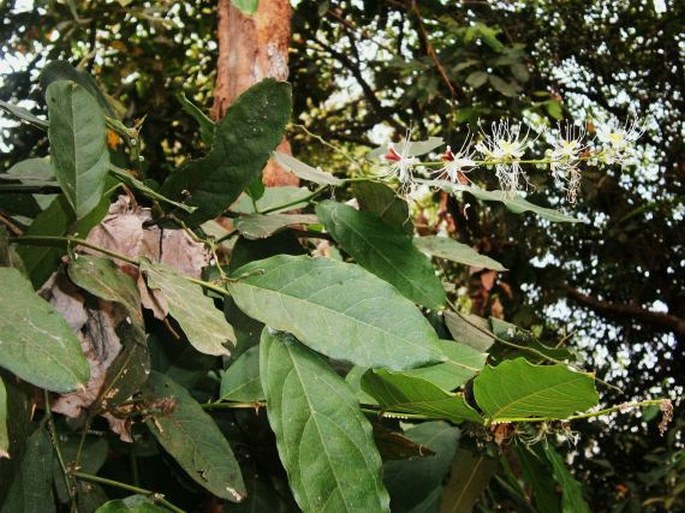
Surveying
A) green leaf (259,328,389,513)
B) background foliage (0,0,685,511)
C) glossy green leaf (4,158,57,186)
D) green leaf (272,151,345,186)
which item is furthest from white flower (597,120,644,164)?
background foliage (0,0,685,511)

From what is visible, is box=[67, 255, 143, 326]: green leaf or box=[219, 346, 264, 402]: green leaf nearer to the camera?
box=[67, 255, 143, 326]: green leaf

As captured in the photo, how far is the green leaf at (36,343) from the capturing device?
0.35 meters

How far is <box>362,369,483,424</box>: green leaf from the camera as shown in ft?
1.55

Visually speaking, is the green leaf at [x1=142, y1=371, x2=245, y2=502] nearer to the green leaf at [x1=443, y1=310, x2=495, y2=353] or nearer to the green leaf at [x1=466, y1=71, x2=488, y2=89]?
the green leaf at [x1=443, y1=310, x2=495, y2=353]

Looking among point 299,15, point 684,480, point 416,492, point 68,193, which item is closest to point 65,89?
point 68,193

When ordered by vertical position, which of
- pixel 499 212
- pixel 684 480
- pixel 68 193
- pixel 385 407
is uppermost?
pixel 68 193

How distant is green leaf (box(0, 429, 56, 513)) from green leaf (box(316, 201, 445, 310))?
238mm

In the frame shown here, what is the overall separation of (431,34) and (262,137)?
1.94 m

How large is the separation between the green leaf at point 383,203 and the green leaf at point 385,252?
21 millimetres

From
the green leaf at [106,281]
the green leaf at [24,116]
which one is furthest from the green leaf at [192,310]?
the green leaf at [24,116]

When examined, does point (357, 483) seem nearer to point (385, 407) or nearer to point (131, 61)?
point (385, 407)

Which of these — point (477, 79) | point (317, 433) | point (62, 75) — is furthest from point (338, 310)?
point (477, 79)

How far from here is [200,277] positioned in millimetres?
605

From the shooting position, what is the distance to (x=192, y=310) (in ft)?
1.54
